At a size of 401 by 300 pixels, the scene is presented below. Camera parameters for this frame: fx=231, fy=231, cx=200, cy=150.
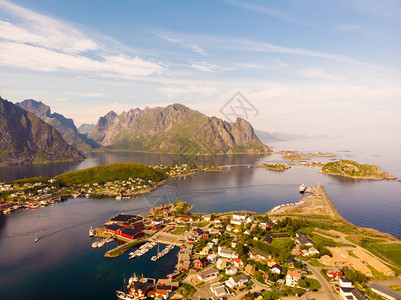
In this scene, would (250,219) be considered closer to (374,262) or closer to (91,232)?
(374,262)

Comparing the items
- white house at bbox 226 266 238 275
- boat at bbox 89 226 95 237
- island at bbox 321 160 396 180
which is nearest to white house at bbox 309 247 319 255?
white house at bbox 226 266 238 275

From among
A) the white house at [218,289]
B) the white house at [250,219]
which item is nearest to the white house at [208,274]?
the white house at [218,289]

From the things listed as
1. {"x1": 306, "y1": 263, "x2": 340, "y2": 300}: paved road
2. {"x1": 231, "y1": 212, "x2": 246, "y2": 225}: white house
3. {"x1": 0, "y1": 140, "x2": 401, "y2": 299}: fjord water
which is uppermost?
{"x1": 231, "y1": 212, "x2": 246, "y2": 225}: white house

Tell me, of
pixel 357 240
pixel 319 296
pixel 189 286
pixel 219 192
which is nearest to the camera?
pixel 319 296

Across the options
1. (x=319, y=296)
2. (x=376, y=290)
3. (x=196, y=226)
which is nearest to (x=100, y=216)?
(x=196, y=226)

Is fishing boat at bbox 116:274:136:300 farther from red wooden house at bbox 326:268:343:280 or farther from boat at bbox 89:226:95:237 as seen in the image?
red wooden house at bbox 326:268:343:280

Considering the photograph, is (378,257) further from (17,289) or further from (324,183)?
(324,183)

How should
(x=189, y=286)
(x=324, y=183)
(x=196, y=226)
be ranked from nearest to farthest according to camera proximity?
1. (x=189, y=286)
2. (x=196, y=226)
3. (x=324, y=183)

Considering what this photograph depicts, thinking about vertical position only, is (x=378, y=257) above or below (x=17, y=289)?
above
